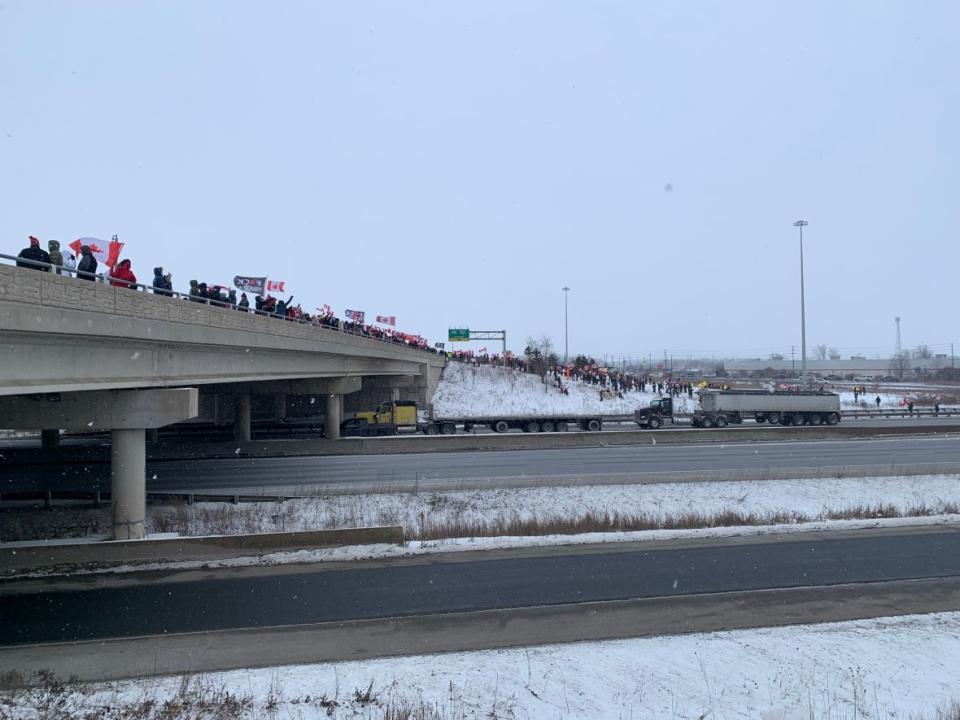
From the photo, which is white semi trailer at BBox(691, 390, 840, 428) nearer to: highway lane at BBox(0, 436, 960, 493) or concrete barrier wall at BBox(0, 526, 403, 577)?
highway lane at BBox(0, 436, 960, 493)

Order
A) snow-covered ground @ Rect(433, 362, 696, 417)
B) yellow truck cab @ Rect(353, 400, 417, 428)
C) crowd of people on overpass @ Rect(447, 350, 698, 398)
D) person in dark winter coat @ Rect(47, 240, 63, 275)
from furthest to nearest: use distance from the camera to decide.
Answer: crowd of people on overpass @ Rect(447, 350, 698, 398), snow-covered ground @ Rect(433, 362, 696, 417), yellow truck cab @ Rect(353, 400, 417, 428), person in dark winter coat @ Rect(47, 240, 63, 275)

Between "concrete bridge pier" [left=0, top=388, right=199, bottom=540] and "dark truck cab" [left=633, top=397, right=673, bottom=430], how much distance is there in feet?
113

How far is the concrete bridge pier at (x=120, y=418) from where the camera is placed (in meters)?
17.7

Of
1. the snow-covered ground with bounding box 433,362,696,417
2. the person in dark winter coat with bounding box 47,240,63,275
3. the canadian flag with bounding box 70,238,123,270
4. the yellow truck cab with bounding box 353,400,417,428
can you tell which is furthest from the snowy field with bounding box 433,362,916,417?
the person in dark winter coat with bounding box 47,240,63,275

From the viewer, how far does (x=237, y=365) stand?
22391 millimetres

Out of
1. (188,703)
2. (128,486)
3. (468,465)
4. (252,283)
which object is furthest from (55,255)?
(252,283)

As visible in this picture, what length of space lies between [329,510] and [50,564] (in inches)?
346

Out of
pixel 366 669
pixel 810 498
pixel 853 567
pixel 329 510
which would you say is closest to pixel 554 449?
pixel 810 498

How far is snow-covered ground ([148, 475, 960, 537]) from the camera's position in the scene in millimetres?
20316

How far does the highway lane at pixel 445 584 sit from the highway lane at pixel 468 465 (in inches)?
453

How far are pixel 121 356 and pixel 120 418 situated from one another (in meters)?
3.28

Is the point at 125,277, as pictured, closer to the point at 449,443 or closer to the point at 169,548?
the point at 169,548

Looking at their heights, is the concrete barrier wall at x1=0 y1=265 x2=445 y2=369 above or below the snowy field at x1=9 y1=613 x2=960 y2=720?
above

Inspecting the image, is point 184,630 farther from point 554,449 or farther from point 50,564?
point 554,449
